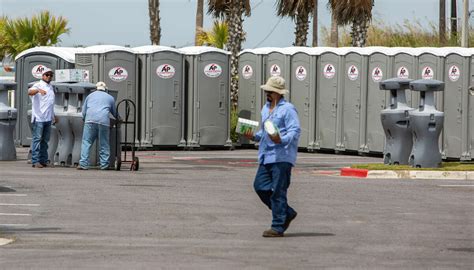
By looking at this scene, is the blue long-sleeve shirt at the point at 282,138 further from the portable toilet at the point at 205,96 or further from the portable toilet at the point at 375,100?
the portable toilet at the point at 205,96

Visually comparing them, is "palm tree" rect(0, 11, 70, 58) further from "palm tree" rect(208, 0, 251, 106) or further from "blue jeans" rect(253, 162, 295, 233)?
"blue jeans" rect(253, 162, 295, 233)

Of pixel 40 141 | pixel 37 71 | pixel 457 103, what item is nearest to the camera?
pixel 40 141

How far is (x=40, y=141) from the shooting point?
80.9ft

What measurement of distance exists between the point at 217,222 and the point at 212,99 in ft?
61.1

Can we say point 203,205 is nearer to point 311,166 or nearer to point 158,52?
point 311,166

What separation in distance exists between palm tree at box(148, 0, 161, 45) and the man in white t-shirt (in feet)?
62.2

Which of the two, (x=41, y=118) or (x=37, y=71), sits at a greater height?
(x=37, y=71)

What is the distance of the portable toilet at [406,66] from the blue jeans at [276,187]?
53.5ft

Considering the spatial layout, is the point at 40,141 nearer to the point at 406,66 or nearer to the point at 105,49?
the point at 105,49

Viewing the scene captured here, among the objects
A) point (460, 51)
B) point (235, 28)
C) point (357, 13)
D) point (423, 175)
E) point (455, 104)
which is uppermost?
point (357, 13)

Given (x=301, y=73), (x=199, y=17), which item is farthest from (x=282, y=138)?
(x=199, y=17)

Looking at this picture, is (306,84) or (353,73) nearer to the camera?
(353,73)

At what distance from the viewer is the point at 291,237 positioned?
1409 centimetres

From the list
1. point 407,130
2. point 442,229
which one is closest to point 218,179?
point 407,130
